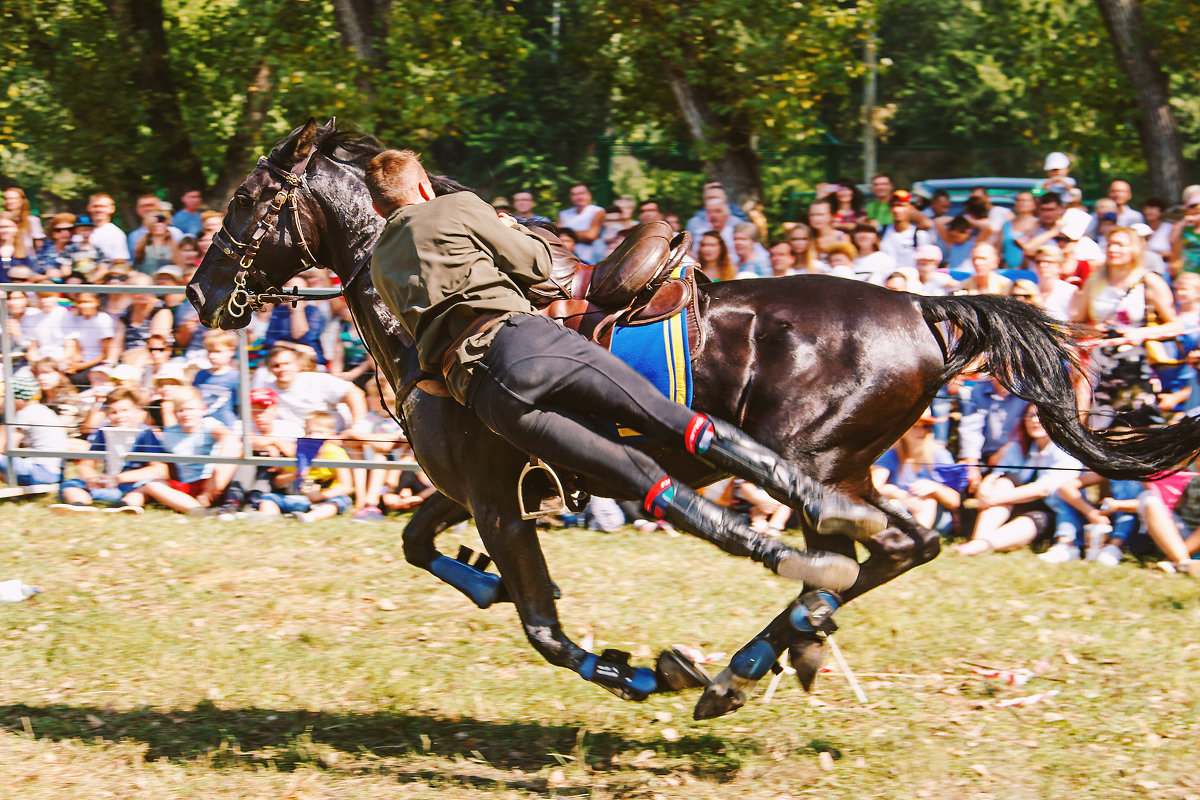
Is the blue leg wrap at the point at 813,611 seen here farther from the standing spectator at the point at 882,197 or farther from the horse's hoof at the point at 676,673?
the standing spectator at the point at 882,197

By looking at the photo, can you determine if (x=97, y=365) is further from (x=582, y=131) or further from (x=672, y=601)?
(x=582, y=131)

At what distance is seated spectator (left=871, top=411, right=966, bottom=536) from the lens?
309 inches

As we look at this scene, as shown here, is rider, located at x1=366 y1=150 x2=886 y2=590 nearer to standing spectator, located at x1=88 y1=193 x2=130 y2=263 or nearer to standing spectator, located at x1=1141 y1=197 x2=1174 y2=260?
standing spectator, located at x1=1141 y1=197 x2=1174 y2=260

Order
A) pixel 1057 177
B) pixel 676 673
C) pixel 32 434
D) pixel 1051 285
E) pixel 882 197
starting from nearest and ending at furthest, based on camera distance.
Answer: pixel 676 673 < pixel 1051 285 < pixel 32 434 < pixel 1057 177 < pixel 882 197

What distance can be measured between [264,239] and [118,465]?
4.47m

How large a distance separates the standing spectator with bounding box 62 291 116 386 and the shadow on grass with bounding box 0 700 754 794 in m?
3.90

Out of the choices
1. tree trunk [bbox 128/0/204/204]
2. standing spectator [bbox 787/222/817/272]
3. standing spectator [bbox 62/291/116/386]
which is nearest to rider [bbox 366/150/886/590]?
standing spectator [bbox 787/222/817/272]

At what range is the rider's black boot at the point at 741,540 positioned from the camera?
4188 mm

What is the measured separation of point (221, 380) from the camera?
28.0 ft

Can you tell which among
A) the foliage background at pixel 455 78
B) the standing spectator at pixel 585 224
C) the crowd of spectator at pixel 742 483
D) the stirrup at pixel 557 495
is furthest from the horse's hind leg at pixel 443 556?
the foliage background at pixel 455 78

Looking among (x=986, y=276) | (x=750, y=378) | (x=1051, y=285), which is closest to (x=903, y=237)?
(x=986, y=276)

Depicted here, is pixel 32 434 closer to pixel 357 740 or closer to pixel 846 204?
pixel 357 740

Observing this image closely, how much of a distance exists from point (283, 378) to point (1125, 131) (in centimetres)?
1278

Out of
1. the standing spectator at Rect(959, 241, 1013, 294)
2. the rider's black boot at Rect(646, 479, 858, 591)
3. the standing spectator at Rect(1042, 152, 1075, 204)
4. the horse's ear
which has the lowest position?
the rider's black boot at Rect(646, 479, 858, 591)
